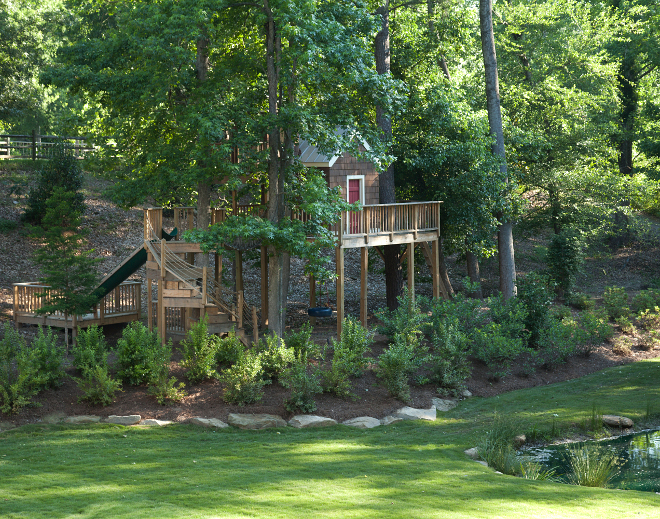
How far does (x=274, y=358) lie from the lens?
14.0m

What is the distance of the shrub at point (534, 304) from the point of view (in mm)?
18141

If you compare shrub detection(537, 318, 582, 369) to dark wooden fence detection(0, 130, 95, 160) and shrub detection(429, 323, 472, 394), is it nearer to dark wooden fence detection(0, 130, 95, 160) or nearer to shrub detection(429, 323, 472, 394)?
shrub detection(429, 323, 472, 394)

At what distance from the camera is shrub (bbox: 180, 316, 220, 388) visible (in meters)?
13.6

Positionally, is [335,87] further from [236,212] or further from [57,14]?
[57,14]

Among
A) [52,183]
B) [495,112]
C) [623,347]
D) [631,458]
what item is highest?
[495,112]

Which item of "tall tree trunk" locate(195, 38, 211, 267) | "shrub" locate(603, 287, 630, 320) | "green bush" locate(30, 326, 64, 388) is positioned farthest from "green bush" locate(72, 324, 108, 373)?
"shrub" locate(603, 287, 630, 320)

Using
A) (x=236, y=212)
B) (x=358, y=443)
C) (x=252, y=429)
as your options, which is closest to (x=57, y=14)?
(x=236, y=212)

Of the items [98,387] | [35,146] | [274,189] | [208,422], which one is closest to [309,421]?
[208,422]

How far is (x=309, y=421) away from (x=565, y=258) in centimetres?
1598

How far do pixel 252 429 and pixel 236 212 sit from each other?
25.6 feet

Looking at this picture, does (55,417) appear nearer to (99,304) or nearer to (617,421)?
(99,304)

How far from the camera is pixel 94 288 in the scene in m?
17.6

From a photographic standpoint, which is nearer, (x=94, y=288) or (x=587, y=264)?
(x=94, y=288)

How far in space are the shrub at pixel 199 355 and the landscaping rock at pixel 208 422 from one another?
1547 millimetres
